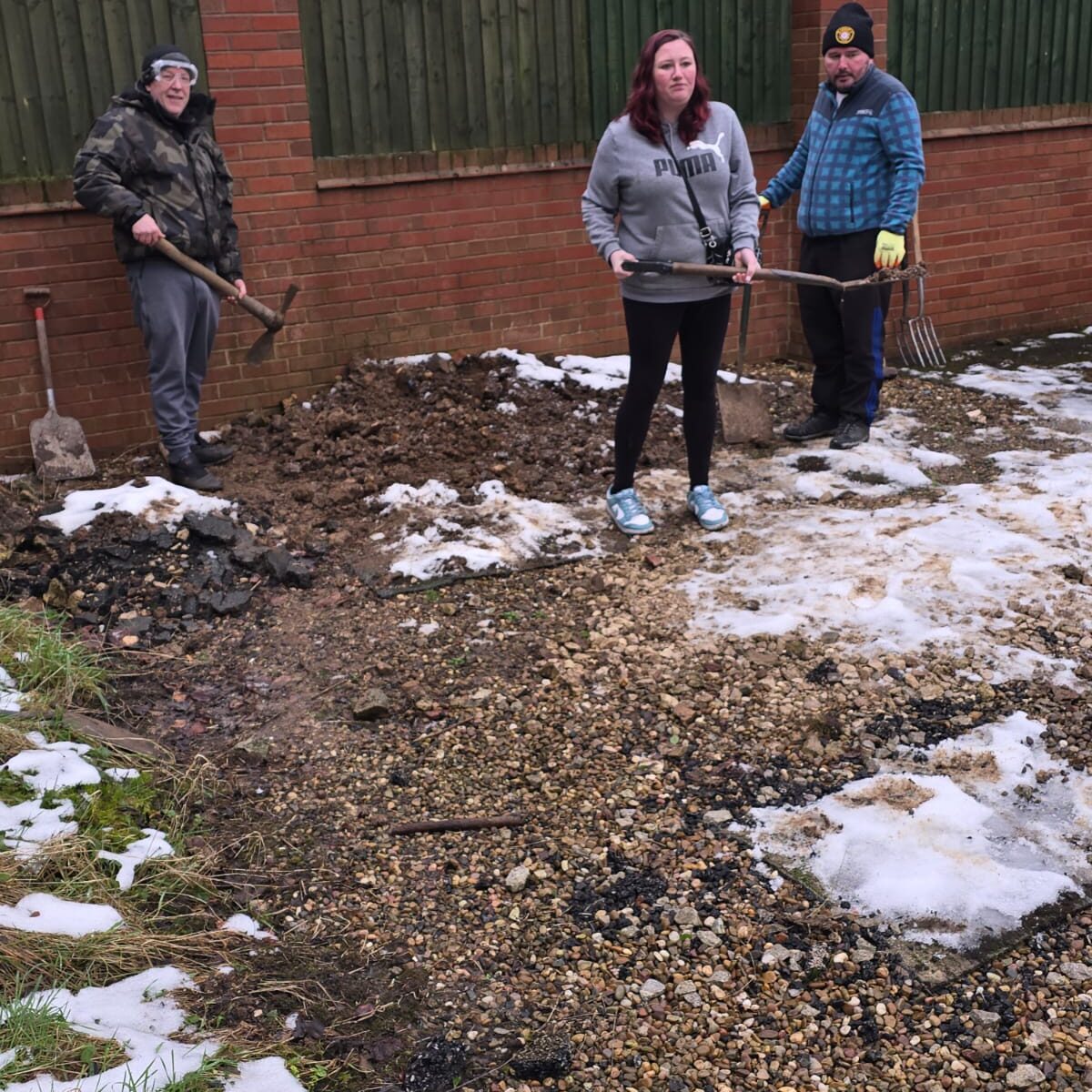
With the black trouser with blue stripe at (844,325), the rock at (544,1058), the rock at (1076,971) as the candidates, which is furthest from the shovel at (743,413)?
the rock at (544,1058)

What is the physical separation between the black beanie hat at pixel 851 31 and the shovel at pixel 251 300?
291 centimetres

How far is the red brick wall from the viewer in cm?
615

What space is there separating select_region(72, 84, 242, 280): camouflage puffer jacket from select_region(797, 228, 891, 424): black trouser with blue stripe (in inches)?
118

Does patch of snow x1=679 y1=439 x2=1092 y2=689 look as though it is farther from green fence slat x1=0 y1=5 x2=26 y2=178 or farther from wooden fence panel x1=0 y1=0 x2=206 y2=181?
green fence slat x1=0 y1=5 x2=26 y2=178

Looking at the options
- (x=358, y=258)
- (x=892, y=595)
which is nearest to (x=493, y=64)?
(x=358, y=258)

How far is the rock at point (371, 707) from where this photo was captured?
4004mm

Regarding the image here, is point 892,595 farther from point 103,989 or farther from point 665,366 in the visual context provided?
point 103,989

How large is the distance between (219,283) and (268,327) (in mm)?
463

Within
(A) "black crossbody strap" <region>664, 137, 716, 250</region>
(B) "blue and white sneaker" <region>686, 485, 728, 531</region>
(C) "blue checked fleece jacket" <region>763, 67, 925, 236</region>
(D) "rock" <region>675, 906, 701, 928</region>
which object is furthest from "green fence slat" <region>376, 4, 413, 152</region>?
(D) "rock" <region>675, 906, 701, 928</region>

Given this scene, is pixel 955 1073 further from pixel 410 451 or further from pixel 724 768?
pixel 410 451

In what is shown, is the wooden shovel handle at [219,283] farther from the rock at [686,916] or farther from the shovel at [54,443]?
the rock at [686,916]

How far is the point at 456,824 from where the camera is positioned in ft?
11.2

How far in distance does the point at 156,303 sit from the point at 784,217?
4.42 meters

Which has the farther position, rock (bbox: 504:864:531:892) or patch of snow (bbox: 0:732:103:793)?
patch of snow (bbox: 0:732:103:793)
